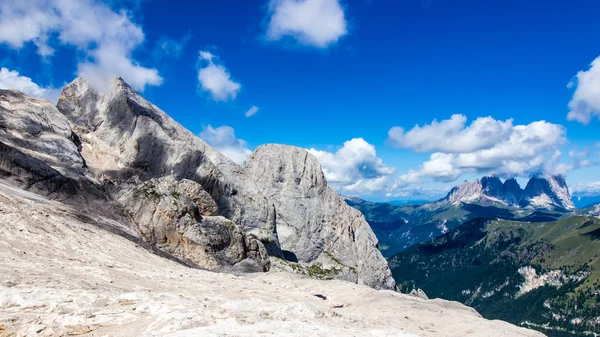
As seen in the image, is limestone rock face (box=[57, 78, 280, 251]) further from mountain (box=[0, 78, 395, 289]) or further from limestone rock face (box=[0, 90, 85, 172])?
limestone rock face (box=[0, 90, 85, 172])

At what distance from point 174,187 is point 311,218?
49.4m

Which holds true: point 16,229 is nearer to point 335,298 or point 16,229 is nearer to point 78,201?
point 78,201

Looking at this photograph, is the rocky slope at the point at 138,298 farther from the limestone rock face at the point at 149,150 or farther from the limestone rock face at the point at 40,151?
the limestone rock face at the point at 149,150

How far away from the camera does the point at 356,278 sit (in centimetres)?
11038

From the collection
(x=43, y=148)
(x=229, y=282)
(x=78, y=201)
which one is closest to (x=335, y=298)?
(x=229, y=282)

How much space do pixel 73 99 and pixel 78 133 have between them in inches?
523

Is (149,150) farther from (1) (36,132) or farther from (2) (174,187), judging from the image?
(1) (36,132)

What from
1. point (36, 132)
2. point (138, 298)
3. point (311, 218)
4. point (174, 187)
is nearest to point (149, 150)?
point (174, 187)

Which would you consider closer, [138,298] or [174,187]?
[138,298]

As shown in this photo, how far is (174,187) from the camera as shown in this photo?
78812mm

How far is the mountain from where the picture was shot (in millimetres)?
70312

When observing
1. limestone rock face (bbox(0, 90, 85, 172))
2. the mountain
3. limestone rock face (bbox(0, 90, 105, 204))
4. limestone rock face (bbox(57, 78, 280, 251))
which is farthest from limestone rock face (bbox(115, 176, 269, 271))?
limestone rock face (bbox(57, 78, 280, 251))

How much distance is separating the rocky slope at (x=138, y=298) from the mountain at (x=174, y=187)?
376 inches

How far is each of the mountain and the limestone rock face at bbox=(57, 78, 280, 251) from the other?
244 mm
